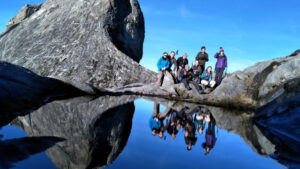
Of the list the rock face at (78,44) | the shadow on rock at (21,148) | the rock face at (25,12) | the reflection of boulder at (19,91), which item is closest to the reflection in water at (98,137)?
the shadow on rock at (21,148)

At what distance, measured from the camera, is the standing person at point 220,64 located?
17.1m

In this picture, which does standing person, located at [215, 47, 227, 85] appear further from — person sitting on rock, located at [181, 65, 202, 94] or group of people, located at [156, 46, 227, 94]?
person sitting on rock, located at [181, 65, 202, 94]

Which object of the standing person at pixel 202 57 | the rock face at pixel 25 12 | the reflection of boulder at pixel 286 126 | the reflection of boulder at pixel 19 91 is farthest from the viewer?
the rock face at pixel 25 12

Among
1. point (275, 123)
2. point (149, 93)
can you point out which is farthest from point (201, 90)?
point (275, 123)

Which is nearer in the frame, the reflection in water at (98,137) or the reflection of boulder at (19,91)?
the reflection in water at (98,137)

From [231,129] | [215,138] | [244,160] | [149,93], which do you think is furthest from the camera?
[149,93]

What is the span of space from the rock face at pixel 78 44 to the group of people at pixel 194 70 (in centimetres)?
233

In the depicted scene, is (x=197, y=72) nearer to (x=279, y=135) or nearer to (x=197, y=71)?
→ (x=197, y=71)

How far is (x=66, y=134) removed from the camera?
4406 millimetres

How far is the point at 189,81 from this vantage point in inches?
695

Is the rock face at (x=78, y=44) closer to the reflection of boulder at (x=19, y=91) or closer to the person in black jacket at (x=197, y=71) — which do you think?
the person in black jacket at (x=197, y=71)

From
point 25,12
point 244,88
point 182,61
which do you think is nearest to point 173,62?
point 182,61

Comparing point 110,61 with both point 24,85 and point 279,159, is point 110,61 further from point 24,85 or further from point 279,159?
point 279,159

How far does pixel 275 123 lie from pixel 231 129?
136cm
